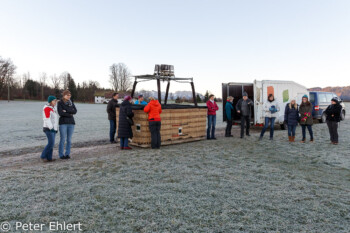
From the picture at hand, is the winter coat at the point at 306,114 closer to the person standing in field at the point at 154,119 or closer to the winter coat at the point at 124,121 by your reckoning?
the person standing in field at the point at 154,119

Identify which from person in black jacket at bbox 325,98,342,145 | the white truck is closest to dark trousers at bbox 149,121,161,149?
the white truck

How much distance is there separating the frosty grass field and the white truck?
4.61 m

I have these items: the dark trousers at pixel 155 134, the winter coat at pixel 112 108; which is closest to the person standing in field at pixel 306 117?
the dark trousers at pixel 155 134

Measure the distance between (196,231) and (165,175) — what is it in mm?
2060

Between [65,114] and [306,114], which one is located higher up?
[65,114]

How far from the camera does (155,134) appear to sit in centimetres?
745

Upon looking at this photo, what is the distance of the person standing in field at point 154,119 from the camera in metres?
7.23

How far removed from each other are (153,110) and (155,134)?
75cm

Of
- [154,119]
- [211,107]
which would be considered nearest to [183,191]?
[154,119]

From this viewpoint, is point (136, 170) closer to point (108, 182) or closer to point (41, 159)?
point (108, 182)

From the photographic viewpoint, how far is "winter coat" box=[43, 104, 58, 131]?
231 inches

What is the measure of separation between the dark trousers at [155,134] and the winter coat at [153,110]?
160 mm

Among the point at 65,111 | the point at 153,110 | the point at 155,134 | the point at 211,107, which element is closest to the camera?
the point at 65,111

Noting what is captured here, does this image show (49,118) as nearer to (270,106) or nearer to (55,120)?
(55,120)
